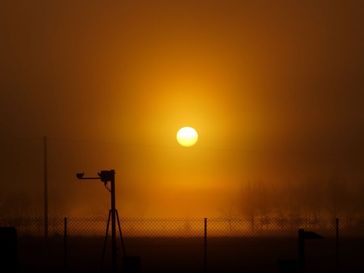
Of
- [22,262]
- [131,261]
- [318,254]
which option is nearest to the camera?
[131,261]

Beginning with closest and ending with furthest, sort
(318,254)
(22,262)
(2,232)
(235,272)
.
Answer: (2,232)
(235,272)
(22,262)
(318,254)

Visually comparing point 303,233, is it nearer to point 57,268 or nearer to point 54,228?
point 57,268

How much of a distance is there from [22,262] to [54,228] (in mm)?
10935

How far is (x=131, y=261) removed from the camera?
1592cm

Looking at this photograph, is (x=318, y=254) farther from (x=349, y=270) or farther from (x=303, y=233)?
(x=303, y=233)

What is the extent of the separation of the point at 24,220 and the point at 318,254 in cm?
1483

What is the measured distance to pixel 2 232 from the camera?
14.9 m

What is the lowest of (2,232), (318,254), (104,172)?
(318,254)

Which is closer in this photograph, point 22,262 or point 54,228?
point 22,262

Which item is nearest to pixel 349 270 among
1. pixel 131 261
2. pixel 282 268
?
pixel 282 268

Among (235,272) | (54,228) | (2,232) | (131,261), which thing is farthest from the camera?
(54,228)

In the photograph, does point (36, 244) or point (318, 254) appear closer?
point (318, 254)

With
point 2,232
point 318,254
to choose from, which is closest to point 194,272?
point 2,232

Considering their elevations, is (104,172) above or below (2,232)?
above
